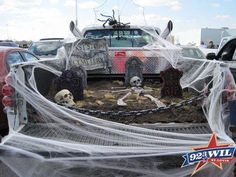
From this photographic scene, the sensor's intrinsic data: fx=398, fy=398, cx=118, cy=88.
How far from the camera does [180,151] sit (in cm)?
335

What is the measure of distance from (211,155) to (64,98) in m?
1.90

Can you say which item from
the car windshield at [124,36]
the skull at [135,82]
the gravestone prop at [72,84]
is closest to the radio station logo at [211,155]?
the gravestone prop at [72,84]

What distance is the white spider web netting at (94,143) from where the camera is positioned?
338 centimetres

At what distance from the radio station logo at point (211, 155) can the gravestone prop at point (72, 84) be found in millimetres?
1873

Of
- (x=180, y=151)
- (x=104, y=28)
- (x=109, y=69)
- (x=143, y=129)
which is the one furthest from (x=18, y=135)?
(x=104, y=28)

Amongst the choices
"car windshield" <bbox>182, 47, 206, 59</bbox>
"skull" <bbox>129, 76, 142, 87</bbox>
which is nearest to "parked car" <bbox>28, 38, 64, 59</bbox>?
"car windshield" <bbox>182, 47, 206, 59</bbox>

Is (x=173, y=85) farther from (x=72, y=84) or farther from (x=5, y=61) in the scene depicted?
(x=5, y=61)

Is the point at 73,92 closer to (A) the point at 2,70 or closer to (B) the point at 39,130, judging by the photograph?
(B) the point at 39,130

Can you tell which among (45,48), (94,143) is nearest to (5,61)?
(94,143)

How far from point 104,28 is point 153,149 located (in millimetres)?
4964

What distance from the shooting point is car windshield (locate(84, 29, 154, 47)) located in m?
7.57

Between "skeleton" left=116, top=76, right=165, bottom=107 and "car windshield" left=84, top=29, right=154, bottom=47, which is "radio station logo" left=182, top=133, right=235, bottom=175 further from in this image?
"car windshield" left=84, top=29, right=154, bottom=47

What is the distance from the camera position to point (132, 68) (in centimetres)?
610

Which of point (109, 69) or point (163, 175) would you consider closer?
point (163, 175)
